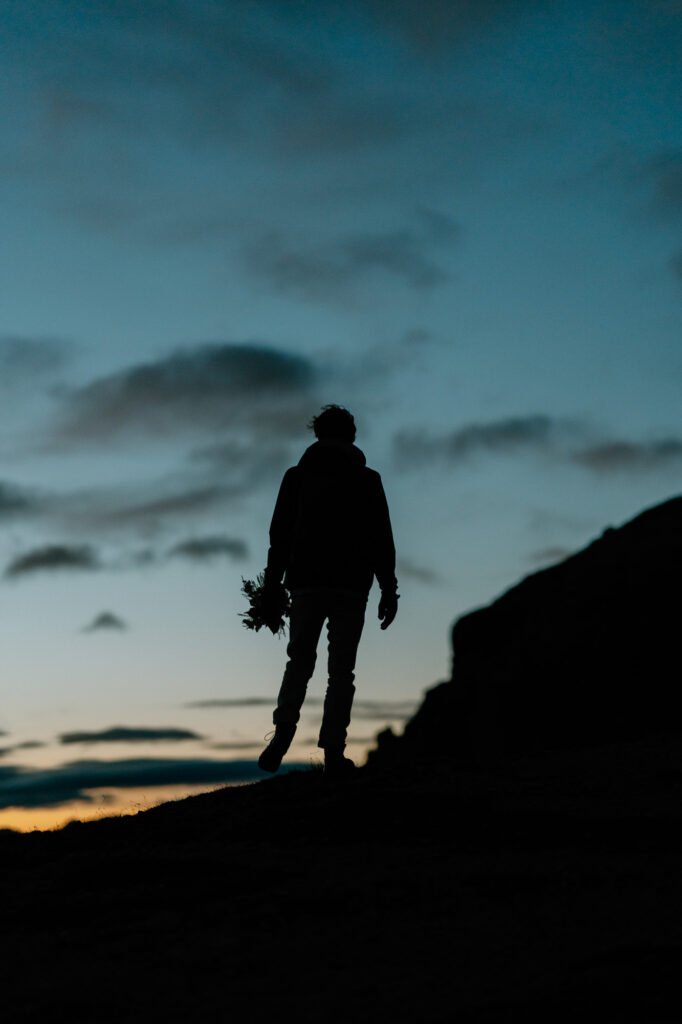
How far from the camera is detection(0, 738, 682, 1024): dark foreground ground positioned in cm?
453

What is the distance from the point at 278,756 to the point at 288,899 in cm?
303

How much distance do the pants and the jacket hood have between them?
103 cm

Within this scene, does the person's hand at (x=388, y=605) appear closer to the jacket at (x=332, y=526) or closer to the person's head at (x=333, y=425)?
the jacket at (x=332, y=526)

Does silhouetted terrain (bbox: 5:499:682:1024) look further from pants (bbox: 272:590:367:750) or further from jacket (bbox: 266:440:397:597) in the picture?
jacket (bbox: 266:440:397:597)

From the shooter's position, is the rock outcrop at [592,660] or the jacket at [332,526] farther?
the rock outcrop at [592,660]

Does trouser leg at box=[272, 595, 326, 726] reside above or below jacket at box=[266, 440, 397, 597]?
below

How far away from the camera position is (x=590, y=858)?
21.5ft

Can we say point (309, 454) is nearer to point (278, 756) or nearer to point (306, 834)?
point (278, 756)

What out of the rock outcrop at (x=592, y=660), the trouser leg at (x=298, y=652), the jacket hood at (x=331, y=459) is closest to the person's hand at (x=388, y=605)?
the trouser leg at (x=298, y=652)

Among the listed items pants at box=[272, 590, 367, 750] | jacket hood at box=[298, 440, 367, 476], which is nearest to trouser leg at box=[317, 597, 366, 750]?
pants at box=[272, 590, 367, 750]

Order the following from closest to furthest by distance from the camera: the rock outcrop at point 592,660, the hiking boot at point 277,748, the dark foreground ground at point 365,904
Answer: the dark foreground ground at point 365,904 → the hiking boot at point 277,748 → the rock outcrop at point 592,660

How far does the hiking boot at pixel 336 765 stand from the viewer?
356 inches

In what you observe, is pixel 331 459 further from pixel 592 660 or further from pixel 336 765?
pixel 592 660

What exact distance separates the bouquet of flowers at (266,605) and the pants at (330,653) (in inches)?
13.4
